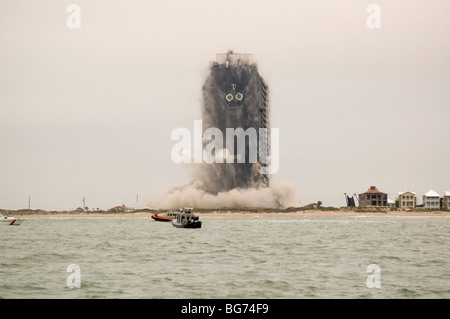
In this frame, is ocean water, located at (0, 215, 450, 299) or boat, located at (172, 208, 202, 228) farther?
boat, located at (172, 208, 202, 228)

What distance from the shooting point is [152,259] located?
208 ft

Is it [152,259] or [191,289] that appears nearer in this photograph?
[191,289]

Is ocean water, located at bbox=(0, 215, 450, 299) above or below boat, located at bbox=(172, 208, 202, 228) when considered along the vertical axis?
below

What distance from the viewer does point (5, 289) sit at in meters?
44.1

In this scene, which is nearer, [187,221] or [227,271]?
[227,271]

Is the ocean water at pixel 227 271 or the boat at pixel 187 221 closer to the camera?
the ocean water at pixel 227 271

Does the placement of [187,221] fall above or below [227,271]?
above

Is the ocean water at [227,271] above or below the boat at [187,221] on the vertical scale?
below
